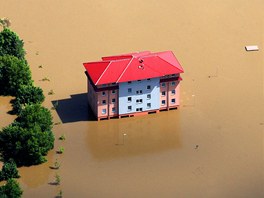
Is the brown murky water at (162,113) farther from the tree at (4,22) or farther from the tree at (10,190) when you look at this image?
the tree at (10,190)

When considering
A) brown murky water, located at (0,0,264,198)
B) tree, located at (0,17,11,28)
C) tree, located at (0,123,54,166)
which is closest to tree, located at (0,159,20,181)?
brown murky water, located at (0,0,264,198)

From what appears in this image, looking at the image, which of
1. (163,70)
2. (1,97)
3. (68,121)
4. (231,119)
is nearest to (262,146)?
(231,119)

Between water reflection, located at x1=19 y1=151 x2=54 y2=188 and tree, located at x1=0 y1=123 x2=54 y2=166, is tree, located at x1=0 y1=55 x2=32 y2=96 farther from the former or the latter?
water reflection, located at x1=19 y1=151 x2=54 y2=188

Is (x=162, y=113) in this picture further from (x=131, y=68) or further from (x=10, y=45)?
(x=10, y=45)

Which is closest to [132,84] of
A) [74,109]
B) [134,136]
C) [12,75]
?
[134,136]

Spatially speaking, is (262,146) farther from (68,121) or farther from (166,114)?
(68,121)

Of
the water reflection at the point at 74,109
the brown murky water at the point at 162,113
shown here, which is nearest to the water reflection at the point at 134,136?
the brown murky water at the point at 162,113
